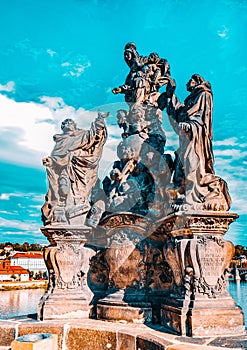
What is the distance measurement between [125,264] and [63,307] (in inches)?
48.5

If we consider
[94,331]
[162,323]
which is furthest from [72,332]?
[162,323]

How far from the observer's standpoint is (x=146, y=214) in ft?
21.9

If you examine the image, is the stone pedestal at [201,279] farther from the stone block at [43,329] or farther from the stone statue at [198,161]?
the stone block at [43,329]

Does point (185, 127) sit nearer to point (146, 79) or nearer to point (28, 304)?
point (146, 79)

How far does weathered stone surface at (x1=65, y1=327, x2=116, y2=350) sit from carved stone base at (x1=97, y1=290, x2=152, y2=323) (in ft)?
2.04

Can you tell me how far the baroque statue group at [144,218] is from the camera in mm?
5551

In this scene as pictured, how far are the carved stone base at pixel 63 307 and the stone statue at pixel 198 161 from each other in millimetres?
2507

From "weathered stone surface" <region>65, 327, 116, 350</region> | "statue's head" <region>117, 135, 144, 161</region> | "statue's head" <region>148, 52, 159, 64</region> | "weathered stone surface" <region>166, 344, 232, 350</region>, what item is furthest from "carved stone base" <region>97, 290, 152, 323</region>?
"statue's head" <region>148, 52, 159, 64</region>

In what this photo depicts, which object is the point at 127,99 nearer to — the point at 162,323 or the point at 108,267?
the point at 108,267

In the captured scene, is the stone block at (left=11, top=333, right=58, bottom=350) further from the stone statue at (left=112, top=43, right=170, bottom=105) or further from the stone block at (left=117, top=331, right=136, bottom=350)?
the stone statue at (left=112, top=43, right=170, bottom=105)

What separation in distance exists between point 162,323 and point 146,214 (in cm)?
168

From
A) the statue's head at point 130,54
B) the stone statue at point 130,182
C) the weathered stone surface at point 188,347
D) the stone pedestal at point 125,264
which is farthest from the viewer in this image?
the statue's head at point 130,54

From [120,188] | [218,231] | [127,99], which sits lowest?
[218,231]

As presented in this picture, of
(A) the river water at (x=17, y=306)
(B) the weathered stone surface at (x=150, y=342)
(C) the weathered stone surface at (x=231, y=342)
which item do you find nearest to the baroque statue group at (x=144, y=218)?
(C) the weathered stone surface at (x=231, y=342)
